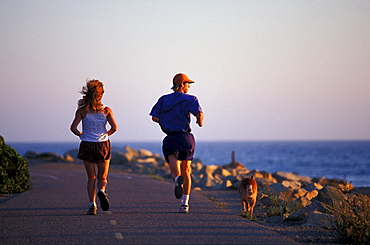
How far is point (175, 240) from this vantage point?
6938mm

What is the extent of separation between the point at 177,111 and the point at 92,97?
4.97 ft

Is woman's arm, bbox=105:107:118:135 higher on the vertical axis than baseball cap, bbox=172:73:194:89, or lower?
lower

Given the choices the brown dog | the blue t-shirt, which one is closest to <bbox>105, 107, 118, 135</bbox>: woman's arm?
the blue t-shirt

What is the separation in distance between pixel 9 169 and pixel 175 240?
8.52m

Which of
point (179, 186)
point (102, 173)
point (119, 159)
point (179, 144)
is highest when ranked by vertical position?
point (179, 144)

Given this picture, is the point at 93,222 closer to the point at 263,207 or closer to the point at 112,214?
the point at 112,214

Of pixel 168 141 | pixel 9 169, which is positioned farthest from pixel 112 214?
pixel 9 169

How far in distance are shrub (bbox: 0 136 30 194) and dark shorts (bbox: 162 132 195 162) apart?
6201 mm

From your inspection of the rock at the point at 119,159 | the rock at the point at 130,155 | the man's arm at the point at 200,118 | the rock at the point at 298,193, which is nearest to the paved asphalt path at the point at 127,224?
the man's arm at the point at 200,118

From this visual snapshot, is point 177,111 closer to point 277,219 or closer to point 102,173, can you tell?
point 102,173

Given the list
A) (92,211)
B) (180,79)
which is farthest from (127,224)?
(180,79)

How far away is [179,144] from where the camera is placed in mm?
9359

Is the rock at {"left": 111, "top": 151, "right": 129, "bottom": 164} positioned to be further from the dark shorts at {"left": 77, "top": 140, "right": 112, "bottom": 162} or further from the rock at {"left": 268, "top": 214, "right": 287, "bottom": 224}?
the rock at {"left": 268, "top": 214, "right": 287, "bottom": 224}

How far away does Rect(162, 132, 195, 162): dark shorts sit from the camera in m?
9.35
